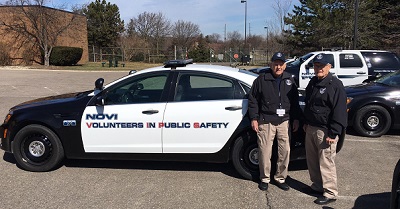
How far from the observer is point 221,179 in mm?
4645

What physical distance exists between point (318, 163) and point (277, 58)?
4.45 ft

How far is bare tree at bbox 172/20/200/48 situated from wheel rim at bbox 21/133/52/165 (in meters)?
57.3

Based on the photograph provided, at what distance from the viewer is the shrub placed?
31859 millimetres

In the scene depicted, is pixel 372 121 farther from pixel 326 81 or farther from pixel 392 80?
pixel 326 81

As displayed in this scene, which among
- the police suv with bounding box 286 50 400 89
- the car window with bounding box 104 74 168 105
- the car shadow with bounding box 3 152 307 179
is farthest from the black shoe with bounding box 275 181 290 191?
the police suv with bounding box 286 50 400 89

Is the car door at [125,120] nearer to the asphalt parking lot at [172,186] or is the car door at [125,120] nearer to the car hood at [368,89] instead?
the asphalt parking lot at [172,186]

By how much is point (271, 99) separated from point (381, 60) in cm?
797

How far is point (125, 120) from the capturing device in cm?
458

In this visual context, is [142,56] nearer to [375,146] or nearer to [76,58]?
[76,58]

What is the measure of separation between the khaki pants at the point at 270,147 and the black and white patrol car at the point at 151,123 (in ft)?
0.92

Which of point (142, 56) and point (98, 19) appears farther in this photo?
point (98, 19)

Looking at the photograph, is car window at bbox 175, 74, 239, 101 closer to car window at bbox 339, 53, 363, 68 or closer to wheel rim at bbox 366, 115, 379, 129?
wheel rim at bbox 366, 115, 379, 129

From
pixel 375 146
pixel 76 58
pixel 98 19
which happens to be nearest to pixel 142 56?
pixel 98 19

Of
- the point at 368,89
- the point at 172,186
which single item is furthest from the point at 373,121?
the point at 172,186
